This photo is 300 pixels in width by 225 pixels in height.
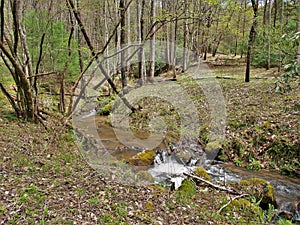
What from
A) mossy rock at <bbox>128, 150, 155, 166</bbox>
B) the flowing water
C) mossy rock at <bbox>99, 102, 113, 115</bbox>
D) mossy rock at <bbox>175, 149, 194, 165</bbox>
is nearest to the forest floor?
the flowing water

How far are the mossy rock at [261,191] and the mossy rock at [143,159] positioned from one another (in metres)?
2.77

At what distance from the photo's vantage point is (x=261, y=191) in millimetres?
5512

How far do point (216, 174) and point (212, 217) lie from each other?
247 centimetres

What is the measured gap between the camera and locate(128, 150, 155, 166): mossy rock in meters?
7.25

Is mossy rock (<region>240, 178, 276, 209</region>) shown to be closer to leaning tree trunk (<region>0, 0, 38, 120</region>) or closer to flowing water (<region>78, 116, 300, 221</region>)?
flowing water (<region>78, 116, 300, 221</region>)

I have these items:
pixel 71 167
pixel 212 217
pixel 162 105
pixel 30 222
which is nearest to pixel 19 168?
pixel 71 167

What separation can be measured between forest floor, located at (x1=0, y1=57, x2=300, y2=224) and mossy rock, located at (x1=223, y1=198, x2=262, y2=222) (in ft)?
0.07

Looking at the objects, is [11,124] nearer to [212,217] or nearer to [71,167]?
[71,167]

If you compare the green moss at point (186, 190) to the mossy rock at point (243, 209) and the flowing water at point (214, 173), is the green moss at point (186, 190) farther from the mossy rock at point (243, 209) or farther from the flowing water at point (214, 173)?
the mossy rock at point (243, 209)

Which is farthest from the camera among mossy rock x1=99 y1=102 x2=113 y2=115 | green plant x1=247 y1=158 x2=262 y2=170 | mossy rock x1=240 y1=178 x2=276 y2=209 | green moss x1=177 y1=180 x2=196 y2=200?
mossy rock x1=99 y1=102 x2=113 y2=115

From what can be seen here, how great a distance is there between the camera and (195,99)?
12258 millimetres

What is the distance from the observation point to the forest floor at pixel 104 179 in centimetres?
390

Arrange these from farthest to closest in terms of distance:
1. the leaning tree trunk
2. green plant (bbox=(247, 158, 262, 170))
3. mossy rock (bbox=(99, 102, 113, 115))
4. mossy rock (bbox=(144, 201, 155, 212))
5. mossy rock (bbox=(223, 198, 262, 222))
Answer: mossy rock (bbox=(99, 102, 113, 115))
the leaning tree trunk
green plant (bbox=(247, 158, 262, 170))
mossy rock (bbox=(223, 198, 262, 222))
mossy rock (bbox=(144, 201, 155, 212))

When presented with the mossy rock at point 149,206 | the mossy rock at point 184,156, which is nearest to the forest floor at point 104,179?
the mossy rock at point 149,206
